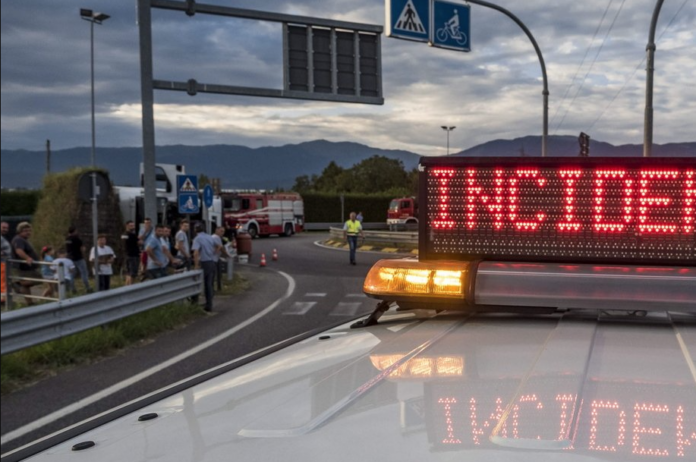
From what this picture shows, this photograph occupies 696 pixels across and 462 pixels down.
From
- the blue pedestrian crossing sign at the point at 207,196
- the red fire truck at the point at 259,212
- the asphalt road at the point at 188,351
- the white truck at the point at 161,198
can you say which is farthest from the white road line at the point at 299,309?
the red fire truck at the point at 259,212

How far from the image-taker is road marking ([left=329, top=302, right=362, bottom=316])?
15930 mm

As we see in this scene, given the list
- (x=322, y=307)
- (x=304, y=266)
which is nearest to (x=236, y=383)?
(x=322, y=307)

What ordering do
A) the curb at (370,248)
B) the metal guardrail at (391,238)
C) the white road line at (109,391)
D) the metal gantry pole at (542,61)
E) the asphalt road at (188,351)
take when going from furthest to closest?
the metal guardrail at (391,238), the curb at (370,248), the metal gantry pole at (542,61), the asphalt road at (188,351), the white road line at (109,391)

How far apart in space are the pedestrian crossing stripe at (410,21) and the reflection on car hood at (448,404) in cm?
1678

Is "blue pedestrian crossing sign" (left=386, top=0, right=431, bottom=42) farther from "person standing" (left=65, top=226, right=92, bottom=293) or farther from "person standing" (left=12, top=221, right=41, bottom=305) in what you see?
"person standing" (left=12, top=221, right=41, bottom=305)

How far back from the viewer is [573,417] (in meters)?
1.65

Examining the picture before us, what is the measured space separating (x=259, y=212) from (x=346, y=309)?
39.4 metres

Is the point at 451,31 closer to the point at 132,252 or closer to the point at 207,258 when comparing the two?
the point at 207,258

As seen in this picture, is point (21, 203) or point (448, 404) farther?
point (21, 203)

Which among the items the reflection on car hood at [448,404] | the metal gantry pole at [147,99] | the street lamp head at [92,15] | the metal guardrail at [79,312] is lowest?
the metal guardrail at [79,312]

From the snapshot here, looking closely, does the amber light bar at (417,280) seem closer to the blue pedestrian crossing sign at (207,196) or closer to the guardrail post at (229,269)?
the guardrail post at (229,269)

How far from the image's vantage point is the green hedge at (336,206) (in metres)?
76.8

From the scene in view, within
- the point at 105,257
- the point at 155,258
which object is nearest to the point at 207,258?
the point at 155,258

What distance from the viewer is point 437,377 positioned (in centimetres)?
205
